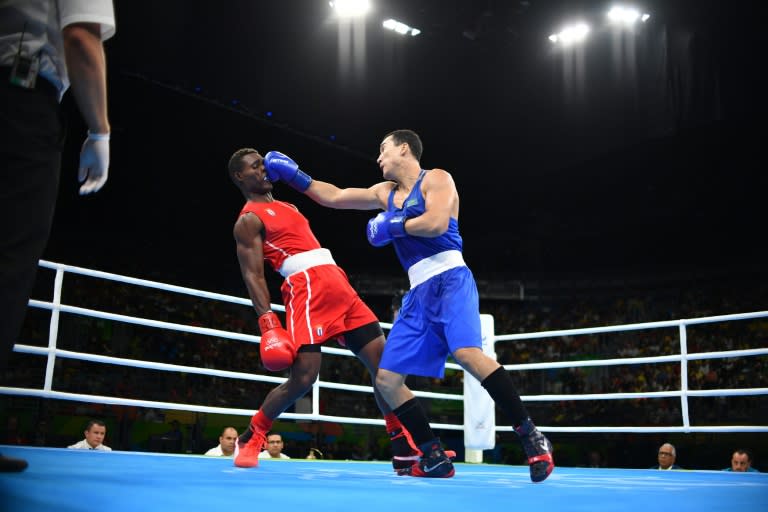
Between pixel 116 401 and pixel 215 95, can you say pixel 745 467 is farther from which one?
pixel 215 95

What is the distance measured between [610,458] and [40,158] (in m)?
11.7

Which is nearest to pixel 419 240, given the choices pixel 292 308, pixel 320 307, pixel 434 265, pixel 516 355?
pixel 434 265

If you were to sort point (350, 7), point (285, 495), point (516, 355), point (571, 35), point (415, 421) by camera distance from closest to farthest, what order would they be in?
point (285, 495) < point (415, 421) < point (350, 7) < point (571, 35) < point (516, 355)

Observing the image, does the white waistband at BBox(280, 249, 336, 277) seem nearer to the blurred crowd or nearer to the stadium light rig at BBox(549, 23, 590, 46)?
the blurred crowd

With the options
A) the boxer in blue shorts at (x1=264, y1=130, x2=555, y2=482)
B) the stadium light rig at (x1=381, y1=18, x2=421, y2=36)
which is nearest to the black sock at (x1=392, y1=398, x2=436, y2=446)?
the boxer in blue shorts at (x1=264, y1=130, x2=555, y2=482)

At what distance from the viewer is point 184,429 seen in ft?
34.7

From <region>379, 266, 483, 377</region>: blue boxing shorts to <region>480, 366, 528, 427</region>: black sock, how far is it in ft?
0.47

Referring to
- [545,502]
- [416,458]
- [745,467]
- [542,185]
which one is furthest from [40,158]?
[542,185]

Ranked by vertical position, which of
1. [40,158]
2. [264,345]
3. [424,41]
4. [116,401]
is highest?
[424,41]

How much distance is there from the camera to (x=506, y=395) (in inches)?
100

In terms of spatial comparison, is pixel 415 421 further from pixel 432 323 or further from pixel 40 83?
pixel 40 83

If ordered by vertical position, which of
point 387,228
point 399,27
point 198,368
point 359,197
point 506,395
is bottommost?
point 506,395

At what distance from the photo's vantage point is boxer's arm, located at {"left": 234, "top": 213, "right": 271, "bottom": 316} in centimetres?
313

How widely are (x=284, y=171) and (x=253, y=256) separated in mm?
399
